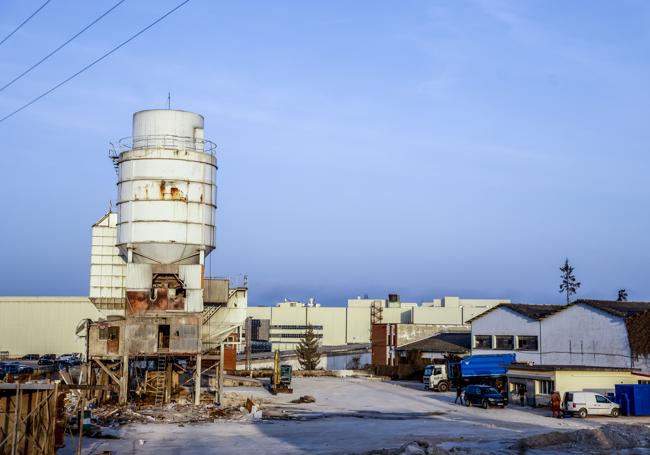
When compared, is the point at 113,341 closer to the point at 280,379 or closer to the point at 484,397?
the point at 280,379

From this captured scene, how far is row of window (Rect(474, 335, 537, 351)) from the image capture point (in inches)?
2771

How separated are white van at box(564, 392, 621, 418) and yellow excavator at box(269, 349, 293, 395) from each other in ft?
84.2

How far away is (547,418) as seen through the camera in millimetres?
46156

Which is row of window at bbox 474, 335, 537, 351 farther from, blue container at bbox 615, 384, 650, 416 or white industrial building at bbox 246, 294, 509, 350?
white industrial building at bbox 246, 294, 509, 350

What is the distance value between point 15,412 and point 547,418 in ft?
104

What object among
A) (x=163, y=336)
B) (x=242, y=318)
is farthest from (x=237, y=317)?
(x=163, y=336)

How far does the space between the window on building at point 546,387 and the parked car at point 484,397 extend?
9.13 feet

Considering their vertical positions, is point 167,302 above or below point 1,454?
above

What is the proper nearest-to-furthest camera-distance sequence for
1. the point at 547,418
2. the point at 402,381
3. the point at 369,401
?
1. the point at 547,418
2. the point at 369,401
3. the point at 402,381

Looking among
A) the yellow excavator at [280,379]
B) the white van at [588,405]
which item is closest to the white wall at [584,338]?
the white van at [588,405]

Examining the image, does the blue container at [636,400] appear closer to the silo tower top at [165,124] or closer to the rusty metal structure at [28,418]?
the silo tower top at [165,124]

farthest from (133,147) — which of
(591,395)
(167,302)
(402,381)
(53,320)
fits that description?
(53,320)

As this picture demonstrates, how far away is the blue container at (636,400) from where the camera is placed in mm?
47406

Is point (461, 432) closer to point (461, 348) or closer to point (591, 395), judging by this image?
point (591, 395)
